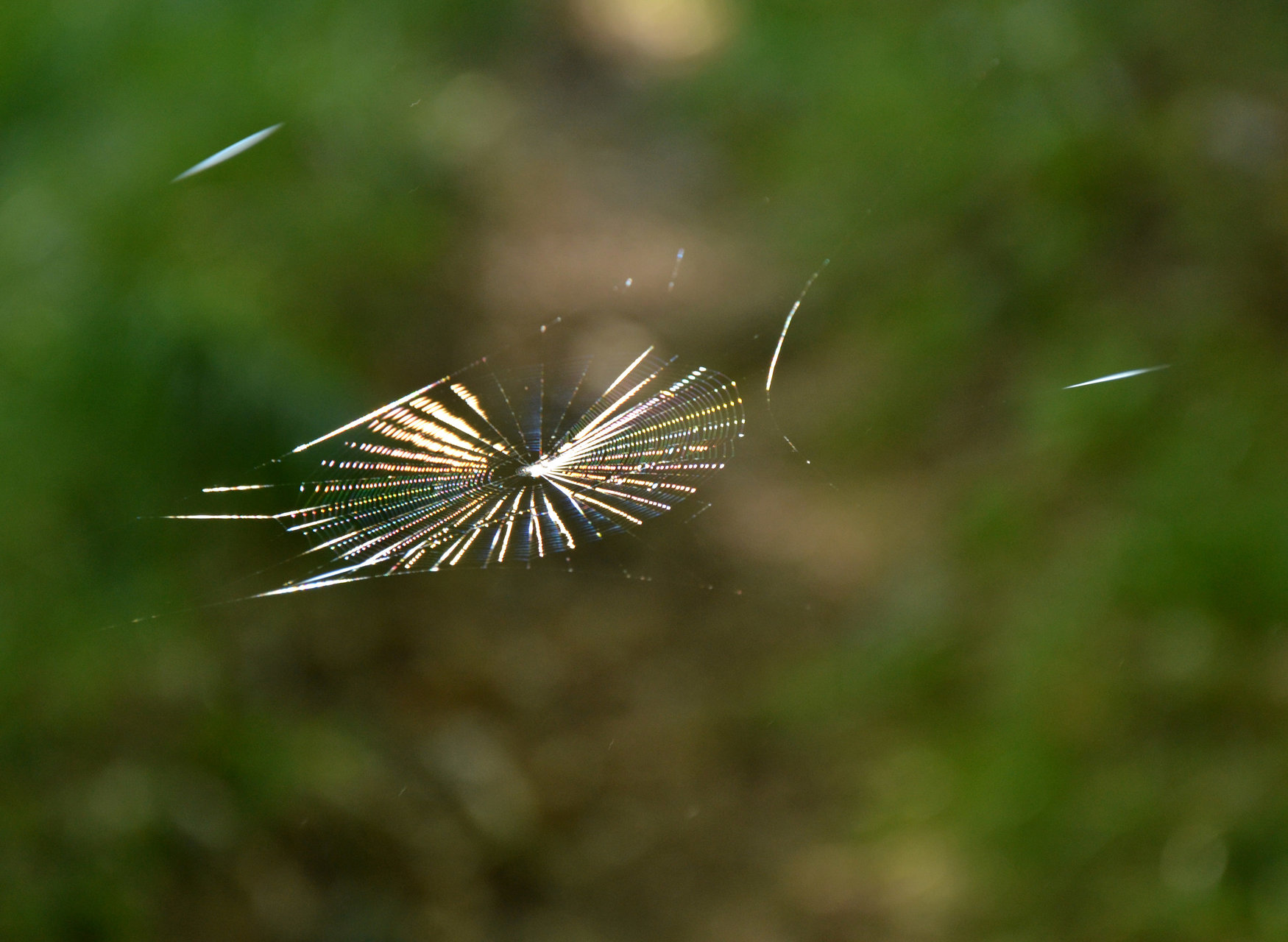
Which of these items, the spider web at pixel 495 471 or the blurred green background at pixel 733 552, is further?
the blurred green background at pixel 733 552

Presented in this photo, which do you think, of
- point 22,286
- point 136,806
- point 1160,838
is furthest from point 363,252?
point 1160,838

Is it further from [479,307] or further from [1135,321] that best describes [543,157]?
[1135,321]

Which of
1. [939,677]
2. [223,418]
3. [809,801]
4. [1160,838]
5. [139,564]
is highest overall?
[223,418]

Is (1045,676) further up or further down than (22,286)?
further down

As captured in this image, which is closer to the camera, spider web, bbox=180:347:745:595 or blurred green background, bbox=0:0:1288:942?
spider web, bbox=180:347:745:595

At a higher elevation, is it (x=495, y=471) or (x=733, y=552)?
(x=733, y=552)
